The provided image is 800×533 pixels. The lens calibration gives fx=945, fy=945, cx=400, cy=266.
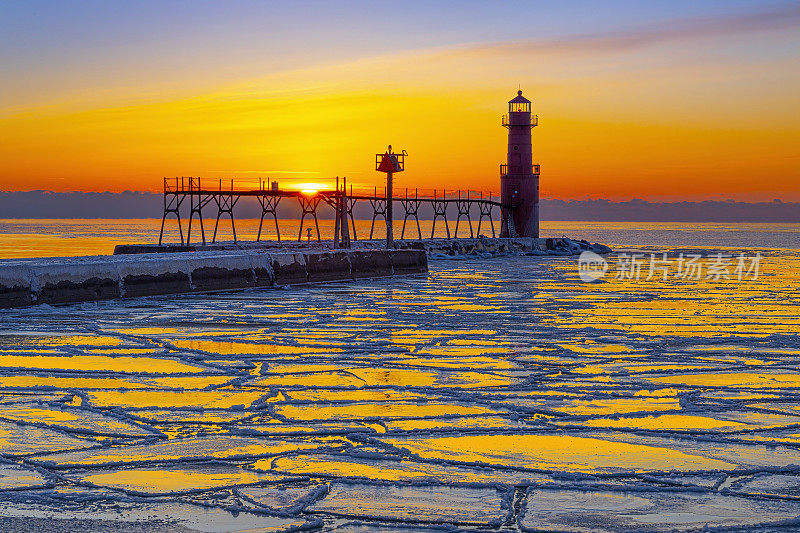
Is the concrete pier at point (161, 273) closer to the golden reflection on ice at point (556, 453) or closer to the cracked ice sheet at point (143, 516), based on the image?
the golden reflection on ice at point (556, 453)

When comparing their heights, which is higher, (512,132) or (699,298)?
(512,132)

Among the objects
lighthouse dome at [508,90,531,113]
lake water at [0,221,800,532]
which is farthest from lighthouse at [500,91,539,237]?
lake water at [0,221,800,532]

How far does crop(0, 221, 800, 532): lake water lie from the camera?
4160 mm

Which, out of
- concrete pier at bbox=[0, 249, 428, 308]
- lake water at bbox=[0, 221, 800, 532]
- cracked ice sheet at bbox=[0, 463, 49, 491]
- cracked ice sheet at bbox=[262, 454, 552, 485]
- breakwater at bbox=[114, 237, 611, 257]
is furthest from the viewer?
breakwater at bbox=[114, 237, 611, 257]

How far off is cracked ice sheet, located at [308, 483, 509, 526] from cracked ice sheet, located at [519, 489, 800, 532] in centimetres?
18

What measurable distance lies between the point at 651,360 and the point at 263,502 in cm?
563

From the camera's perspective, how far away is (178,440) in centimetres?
540

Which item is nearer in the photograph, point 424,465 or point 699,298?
point 424,465

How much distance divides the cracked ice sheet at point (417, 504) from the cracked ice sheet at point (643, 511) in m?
0.18

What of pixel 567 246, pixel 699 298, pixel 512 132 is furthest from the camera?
pixel 567 246

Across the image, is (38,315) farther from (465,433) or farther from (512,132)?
(512,132)

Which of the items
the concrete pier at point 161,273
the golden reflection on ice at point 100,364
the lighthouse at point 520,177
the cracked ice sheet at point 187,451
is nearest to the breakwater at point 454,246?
the lighthouse at point 520,177

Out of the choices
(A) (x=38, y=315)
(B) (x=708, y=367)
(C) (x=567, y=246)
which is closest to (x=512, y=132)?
(C) (x=567, y=246)

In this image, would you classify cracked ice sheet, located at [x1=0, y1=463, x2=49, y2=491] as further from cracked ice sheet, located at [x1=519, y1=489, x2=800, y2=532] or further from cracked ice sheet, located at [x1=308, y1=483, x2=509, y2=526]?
cracked ice sheet, located at [x1=519, y1=489, x2=800, y2=532]
